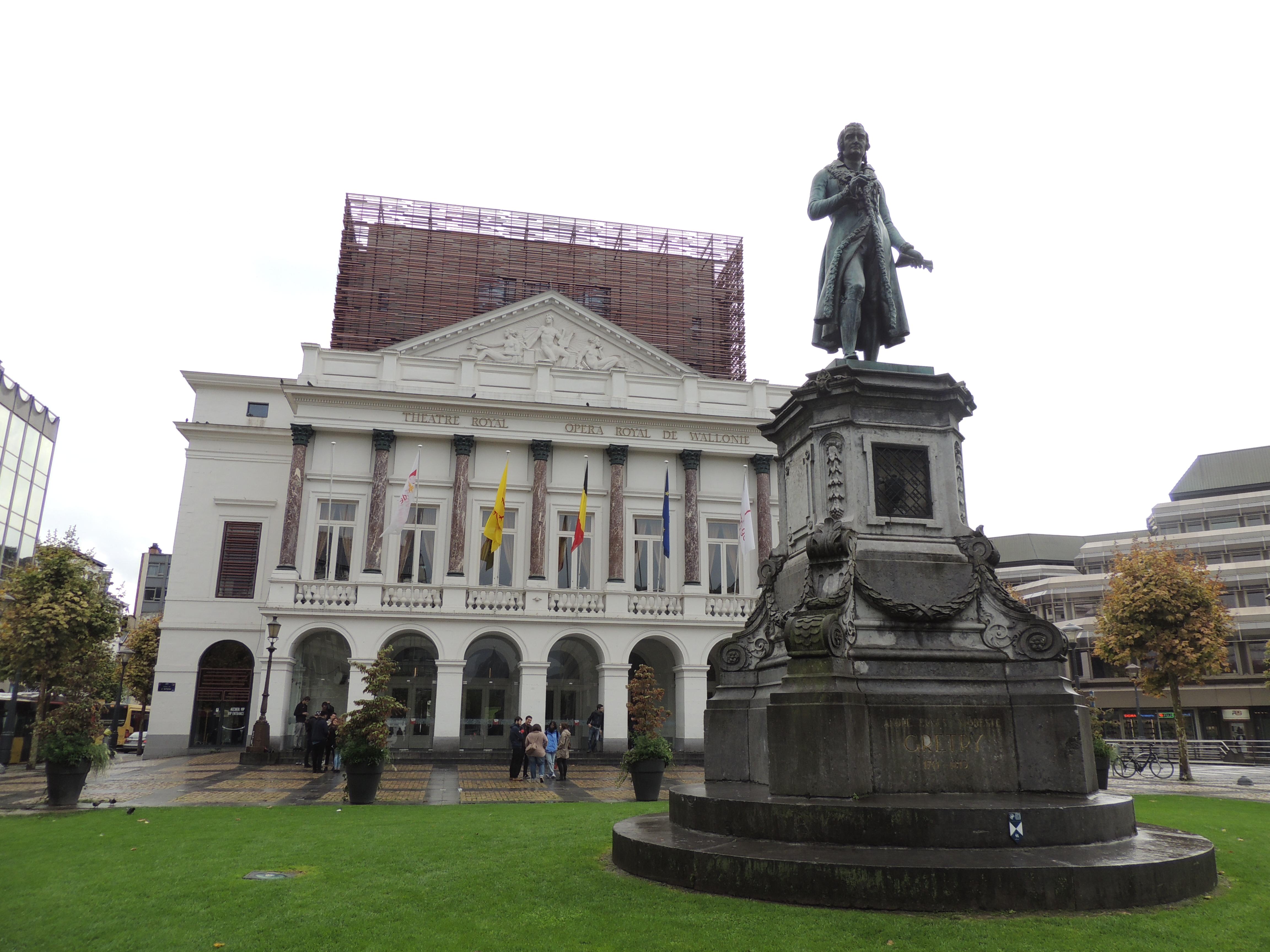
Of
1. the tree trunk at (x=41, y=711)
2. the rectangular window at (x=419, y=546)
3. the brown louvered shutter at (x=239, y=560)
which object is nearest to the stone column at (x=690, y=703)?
the rectangular window at (x=419, y=546)

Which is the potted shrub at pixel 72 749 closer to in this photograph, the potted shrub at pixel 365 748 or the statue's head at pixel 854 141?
the potted shrub at pixel 365 748

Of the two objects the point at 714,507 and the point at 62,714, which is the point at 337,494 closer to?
the point at 714,507

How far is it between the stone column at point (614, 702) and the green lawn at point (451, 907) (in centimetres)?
2066

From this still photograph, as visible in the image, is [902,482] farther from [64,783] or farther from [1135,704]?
[1135,704]

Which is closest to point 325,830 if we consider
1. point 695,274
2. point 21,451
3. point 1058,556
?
point 695,274

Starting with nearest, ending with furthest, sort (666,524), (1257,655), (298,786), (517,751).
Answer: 1. (298,786)
2. (517,751)
3. (666,524)
4. (1257,655)

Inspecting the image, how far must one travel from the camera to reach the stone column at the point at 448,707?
29.3m

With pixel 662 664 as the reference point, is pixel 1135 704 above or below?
below

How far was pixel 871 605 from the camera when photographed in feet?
25.0

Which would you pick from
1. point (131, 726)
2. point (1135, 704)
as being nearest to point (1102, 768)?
point (1135, 704)

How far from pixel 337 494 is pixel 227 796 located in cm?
1727

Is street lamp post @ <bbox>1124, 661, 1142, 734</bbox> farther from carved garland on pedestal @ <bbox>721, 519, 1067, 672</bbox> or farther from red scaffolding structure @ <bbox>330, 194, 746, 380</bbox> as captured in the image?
carved garland on pedestal @ <bbox>721, 519, 1067, 672</bbox>

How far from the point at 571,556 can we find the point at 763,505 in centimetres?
786

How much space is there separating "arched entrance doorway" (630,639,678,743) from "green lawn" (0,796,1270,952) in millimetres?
23484
